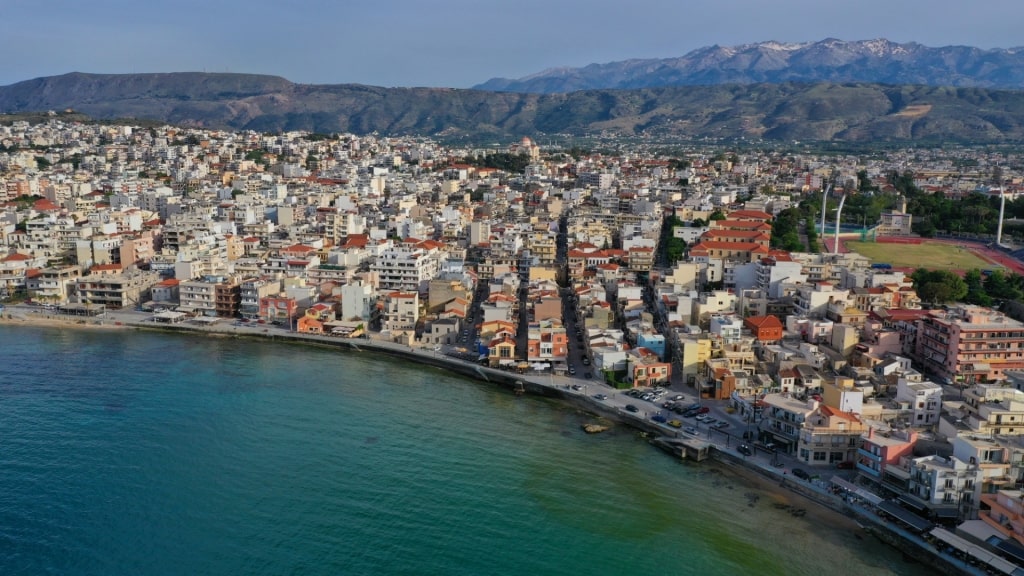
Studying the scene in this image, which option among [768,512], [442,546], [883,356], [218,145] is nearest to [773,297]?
[883,356]

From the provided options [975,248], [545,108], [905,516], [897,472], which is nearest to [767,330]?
[897,472]

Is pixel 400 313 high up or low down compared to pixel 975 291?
down

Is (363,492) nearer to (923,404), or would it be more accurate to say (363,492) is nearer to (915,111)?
(923,404)

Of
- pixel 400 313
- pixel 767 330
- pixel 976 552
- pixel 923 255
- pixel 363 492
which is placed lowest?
pixel 363 492

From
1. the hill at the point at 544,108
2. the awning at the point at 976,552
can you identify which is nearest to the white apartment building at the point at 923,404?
the awning at the point at 976,552

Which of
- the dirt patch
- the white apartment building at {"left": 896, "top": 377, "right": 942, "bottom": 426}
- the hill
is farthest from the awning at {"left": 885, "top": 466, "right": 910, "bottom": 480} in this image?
the dirt patch

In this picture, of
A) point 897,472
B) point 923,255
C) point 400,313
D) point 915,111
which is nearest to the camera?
point 897,472

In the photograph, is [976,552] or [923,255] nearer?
[976,552]
